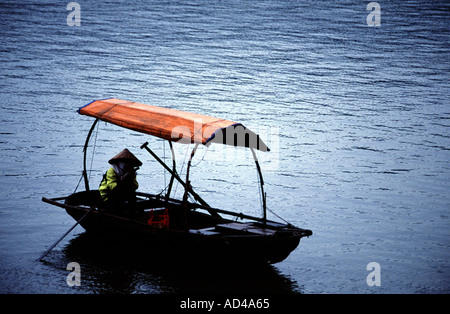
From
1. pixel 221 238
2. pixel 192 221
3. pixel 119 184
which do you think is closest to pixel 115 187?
pixel 119 184

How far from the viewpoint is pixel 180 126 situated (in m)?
13.0

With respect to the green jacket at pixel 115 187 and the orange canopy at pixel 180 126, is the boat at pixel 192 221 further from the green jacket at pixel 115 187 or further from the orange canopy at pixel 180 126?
the green jacket at pixel 115 187

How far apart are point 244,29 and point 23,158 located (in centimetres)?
2452

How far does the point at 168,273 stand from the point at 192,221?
4.71ft

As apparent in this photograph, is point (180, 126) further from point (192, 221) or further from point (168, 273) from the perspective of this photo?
point (168, 273)

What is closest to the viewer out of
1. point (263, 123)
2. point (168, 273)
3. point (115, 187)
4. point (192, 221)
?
point (168, 273)

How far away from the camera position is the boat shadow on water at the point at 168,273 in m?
12.6

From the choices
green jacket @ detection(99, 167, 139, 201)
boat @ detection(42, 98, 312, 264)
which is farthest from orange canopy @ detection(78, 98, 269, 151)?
green jacket @ detection(99, 167, 139, 201)

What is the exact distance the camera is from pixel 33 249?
14680 millimetres

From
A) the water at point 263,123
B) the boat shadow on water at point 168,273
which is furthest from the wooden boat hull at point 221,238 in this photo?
the water at point 263,123

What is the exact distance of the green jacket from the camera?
1396 centimetres

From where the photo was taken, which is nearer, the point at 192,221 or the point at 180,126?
the point at 180,126

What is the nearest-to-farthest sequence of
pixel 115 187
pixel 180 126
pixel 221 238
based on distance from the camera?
pixel 221 238
pixel 180 126
pixel 115 187
